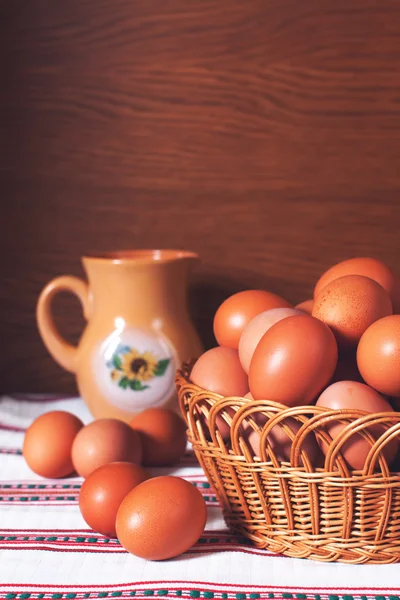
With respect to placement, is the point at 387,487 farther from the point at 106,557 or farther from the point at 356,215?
the point at 356,215

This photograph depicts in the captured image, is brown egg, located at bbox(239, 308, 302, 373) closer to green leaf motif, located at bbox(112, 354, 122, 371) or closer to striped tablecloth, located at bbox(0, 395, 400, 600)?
striped tablecloth, located at bbox(0, 395, 400, 600)

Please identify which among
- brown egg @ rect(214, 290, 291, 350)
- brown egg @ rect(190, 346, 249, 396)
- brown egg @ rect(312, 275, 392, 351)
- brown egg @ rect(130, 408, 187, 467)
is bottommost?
brown egg @ rect(130, 408, 187, 467)

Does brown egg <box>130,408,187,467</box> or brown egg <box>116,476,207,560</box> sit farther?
brown egg <box>130,408,187,467</box>

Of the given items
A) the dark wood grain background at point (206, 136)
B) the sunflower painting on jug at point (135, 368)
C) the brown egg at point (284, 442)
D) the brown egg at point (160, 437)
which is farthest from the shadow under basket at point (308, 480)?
the dark wood grain background at point (206, 136)

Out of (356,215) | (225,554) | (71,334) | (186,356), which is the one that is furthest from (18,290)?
(225,554)

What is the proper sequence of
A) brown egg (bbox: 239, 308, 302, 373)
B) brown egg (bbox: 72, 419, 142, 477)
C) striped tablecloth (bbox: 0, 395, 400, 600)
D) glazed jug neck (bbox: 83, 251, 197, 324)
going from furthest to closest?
1. glazed jug neck (bbox: 83, 251, 197, 324)
2. brown egg (bbox: 72, 419, 142, 477)
3. brown egg (bbox: 239, 308, 302, 373)
4. striped tablecloth (bbox: 0, 395, 400, 600)

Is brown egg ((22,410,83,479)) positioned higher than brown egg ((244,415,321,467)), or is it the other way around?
→ brown egg ((244,415,321,467))

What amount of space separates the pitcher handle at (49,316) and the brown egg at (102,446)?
0.78ft

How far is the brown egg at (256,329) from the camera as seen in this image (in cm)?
71

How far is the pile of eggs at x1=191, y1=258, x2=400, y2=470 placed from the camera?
24.7 inches

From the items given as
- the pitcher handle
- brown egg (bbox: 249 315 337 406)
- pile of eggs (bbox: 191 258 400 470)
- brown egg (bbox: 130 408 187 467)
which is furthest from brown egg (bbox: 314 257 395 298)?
the pitcher handle

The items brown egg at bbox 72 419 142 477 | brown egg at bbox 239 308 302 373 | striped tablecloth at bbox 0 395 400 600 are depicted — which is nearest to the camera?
striped tablecloth at bbox 0 395 400 600

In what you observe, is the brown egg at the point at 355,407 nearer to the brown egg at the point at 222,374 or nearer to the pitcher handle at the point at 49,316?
the brown egg at the point at 222,374

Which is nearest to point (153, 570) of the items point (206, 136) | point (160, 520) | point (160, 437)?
point (160, 520)
